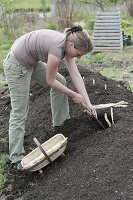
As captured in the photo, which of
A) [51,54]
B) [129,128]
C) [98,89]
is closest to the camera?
[51,54]

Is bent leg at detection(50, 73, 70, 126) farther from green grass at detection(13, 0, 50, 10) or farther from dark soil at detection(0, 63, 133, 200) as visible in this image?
green grass at detection(13, 0, 50, 10)

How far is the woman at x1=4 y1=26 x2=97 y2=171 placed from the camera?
4254 millimetres

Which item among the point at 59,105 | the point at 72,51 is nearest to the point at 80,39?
the point at 72,51

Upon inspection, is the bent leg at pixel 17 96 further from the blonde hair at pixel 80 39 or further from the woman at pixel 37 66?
the blonde hair at pixel 80 39

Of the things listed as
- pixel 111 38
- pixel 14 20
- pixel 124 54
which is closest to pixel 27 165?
pixel 124 54

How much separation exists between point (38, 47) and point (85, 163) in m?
1.25

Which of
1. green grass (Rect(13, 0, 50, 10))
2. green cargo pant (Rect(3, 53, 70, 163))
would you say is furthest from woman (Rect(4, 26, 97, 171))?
green grass (Rect(13, 0, 50, 10))

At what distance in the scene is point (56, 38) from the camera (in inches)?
170

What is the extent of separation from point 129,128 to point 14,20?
10961 mm

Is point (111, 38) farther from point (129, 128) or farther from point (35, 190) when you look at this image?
point (35, 190)

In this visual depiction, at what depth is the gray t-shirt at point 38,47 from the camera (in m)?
4.26

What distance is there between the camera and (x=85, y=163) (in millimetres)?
4359

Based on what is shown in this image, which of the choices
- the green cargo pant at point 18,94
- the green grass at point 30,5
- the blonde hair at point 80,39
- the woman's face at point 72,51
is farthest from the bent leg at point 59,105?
the green grass at point 30,5

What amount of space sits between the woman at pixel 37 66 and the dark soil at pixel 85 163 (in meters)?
0.28
